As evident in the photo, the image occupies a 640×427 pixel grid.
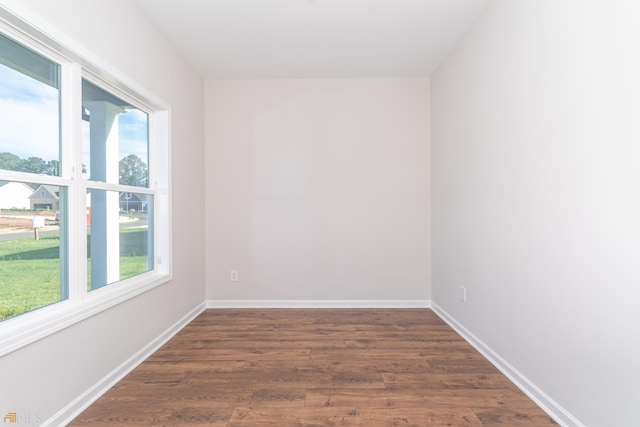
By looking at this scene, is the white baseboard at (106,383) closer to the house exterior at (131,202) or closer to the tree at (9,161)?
the house exterior at (131,202)

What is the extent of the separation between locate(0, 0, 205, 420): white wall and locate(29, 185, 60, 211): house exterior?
2.22ft

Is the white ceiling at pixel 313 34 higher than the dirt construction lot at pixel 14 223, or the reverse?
the white ceiling at pixel 313 34

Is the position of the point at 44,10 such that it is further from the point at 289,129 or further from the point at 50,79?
the point at 289,129

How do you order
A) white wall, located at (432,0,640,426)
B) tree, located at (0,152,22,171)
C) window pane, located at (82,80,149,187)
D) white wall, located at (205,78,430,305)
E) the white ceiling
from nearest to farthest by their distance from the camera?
white wall, located at (432,0,640,426) → tree, located at (0,152,22,171) → window pane, located at (82,80,149,187) → the white ceiling → white wall, located at (205,78,430,305)

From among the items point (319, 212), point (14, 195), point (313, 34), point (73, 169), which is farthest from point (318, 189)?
point (14, 195)

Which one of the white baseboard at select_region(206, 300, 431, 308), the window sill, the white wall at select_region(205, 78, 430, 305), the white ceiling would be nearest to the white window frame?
the window sill

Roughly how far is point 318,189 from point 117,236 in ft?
6.55

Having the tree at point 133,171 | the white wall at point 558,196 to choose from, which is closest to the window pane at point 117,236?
the tree at point 133,171

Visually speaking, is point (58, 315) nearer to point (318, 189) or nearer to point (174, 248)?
point (174, 248)

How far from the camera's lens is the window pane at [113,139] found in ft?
6.33

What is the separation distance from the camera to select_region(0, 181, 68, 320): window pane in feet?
4.79

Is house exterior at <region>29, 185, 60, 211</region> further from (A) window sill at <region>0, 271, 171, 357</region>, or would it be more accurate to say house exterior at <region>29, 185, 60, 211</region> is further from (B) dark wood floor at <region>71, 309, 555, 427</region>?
(B) dark wood floor at <region>71, 309, 555, 427</region>

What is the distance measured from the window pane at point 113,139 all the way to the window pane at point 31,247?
12.5 inches

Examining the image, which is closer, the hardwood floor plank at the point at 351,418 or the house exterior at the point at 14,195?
the house exterior at the point at 14,195
